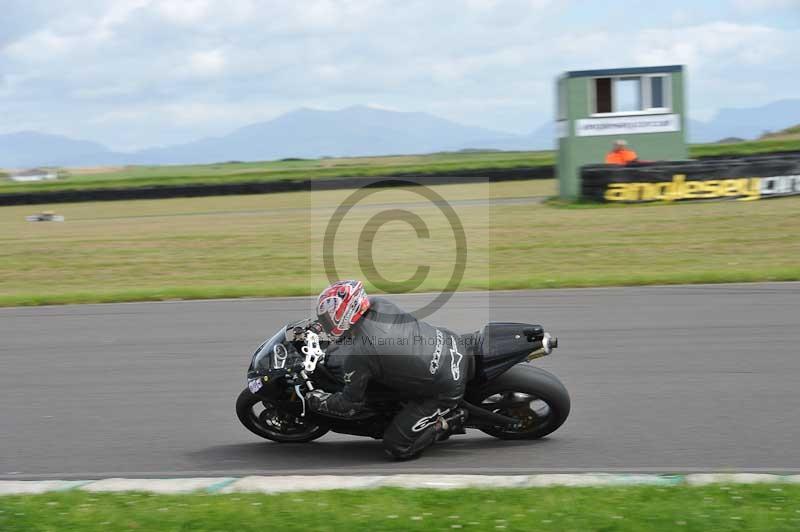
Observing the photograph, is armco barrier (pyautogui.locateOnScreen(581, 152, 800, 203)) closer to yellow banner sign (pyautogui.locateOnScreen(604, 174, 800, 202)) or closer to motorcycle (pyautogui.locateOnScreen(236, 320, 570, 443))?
yellow banner sign (pyautogui.locateOnScreen(604, 174, 800, 202))

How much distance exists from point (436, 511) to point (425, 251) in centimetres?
1281

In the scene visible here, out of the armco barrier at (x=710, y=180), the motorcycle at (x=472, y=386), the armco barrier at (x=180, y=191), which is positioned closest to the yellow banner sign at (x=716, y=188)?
the armco barrier at (x=710, y=180)

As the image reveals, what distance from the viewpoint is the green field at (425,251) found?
44.9 feet

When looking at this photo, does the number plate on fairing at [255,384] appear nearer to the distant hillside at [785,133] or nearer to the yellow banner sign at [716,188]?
the yellow banner sign at [716,188]

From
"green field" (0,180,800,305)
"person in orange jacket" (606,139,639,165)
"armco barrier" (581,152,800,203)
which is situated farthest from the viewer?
"person in orange jacket" (606,139,639,165)

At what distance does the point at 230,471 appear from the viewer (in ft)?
19.4

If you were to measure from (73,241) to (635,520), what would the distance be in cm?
1978

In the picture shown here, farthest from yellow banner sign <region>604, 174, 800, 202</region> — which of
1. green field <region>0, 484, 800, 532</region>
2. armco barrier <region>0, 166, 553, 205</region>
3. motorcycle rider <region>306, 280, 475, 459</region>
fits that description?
green field <region>0, 484, 800, 532</region>

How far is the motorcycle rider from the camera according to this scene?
18.7 feet

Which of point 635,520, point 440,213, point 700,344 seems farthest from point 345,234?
point 635,520

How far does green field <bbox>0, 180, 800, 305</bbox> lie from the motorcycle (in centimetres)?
661

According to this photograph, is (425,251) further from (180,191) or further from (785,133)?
(785,133)

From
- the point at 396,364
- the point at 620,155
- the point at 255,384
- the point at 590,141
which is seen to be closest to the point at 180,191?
the point at 590,141

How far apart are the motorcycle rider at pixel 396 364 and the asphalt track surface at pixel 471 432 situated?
0.25 meters
